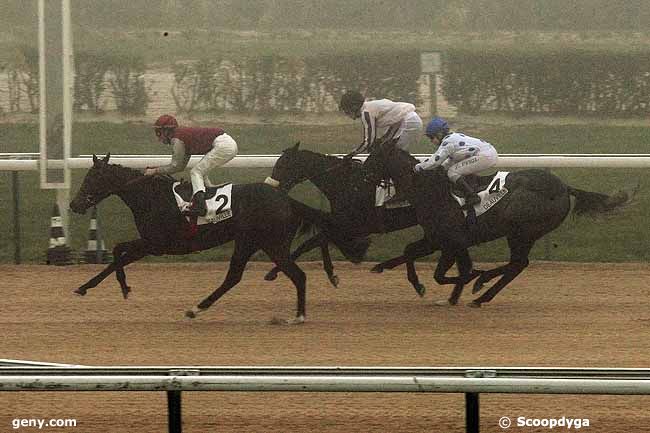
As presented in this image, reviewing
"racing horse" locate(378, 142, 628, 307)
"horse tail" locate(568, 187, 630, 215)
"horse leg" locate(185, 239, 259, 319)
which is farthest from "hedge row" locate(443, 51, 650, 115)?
"horse leg" locate(185, 239, 259, 319)

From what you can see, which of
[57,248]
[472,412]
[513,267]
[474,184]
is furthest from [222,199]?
[472,412]

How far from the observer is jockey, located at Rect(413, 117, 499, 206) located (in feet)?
31.3

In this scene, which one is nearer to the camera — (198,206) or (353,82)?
(198,206)

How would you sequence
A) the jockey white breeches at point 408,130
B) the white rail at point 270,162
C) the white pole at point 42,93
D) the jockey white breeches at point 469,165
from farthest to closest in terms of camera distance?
the white pole at point 42,93
the white rail at point 270,162
the jockey white breeches at point 408,130
the jockey white breeches at point 469,165

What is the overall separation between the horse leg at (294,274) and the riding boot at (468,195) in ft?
4.58

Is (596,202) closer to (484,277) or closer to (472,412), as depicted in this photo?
(484,277)

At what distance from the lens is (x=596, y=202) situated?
10.0m

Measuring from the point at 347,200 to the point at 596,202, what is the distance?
175cm

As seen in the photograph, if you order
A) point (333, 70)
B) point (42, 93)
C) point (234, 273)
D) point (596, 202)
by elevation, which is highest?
point (333, 70)

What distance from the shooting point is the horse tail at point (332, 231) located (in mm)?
9211

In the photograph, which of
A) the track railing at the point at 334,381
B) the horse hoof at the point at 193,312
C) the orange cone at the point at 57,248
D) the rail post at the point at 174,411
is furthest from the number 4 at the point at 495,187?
the rail post at the point at 174,411

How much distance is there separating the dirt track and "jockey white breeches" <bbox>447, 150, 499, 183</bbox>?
882 mm

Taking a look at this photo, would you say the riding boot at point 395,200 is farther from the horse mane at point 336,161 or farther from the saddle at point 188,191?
the saddle at point 188,191
